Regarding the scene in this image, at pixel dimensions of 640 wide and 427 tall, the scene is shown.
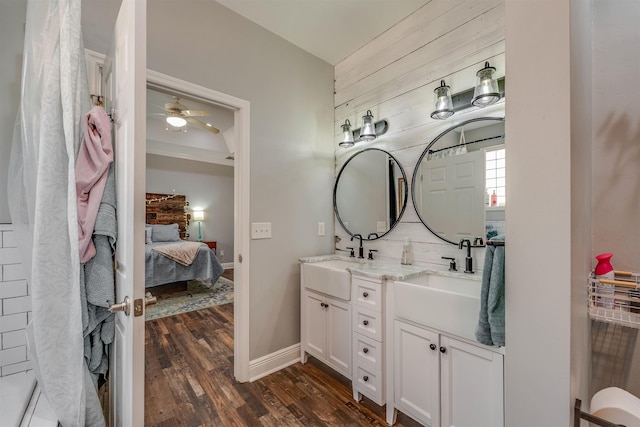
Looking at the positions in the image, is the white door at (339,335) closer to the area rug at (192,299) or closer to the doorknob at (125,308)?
the doorknob at (125,308)

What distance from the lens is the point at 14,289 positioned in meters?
1.23

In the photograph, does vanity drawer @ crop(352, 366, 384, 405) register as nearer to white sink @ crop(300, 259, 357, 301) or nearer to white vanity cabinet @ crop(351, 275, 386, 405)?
white vanity cabinet @ crop(351, 275, 386, 405)

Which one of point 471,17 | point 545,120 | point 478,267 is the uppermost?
point 471,17

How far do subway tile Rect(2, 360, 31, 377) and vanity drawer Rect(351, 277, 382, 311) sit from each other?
5.68ft

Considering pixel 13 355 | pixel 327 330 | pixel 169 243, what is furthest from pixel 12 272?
pixel 169 243

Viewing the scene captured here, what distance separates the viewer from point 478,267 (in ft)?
5.16

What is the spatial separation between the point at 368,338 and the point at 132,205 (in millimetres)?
1458

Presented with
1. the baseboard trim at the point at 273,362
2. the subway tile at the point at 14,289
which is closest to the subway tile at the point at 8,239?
the subway tile at the point at 14,289

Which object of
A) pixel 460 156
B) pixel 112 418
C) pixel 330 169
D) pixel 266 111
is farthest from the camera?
pixel 330 169

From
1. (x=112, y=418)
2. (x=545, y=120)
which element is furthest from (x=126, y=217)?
(x=545, y=120)

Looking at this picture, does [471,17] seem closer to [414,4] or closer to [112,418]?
Result: [414,4]

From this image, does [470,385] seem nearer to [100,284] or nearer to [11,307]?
[100,284]

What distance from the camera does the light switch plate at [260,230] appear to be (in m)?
2.00

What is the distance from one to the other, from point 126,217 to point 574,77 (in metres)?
1.48
